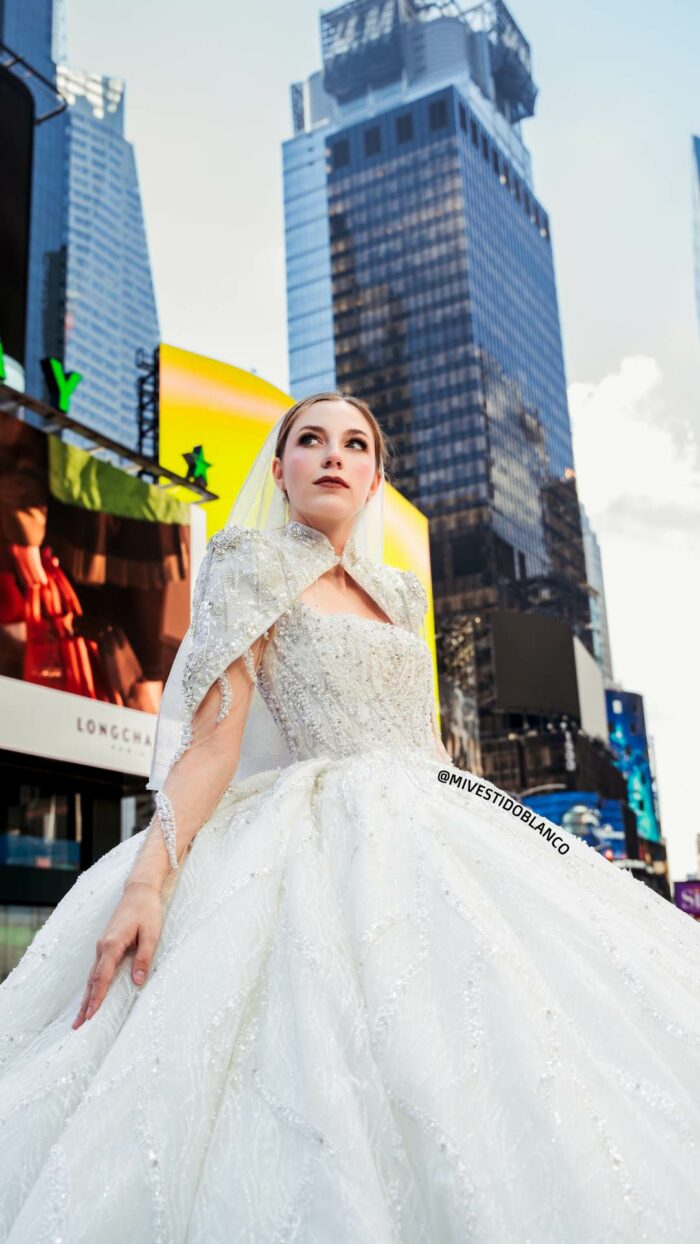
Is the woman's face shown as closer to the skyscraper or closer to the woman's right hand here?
the woman's right hand

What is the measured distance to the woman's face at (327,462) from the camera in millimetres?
2641

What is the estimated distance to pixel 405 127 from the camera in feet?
339

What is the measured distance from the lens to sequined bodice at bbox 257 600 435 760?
2363mm

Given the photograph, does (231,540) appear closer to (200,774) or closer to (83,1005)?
(200,774)

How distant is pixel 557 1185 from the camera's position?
1.32 metres

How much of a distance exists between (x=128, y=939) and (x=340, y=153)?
375 feet

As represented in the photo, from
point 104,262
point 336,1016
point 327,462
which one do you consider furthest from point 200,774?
point 104,262

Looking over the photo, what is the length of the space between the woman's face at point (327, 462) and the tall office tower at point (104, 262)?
109016mm

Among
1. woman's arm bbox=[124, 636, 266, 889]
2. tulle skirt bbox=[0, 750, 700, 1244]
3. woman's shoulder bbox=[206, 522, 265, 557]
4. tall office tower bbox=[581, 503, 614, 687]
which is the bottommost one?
tulle skirt bbox=[0, 750, 700, 1244]

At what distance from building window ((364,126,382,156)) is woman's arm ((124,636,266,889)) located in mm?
111358

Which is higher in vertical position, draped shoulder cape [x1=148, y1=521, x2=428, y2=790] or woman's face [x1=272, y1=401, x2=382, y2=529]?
woman's face [x1=272, y1=401, x2=382, y2=529]

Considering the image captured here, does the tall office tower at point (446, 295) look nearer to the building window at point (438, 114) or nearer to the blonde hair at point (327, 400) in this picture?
the building window at point (438, 114)

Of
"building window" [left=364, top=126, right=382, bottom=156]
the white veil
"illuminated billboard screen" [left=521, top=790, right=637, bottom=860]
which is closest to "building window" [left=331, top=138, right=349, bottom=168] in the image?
"building window" [left=364, top=126, right=382, bottom=156]

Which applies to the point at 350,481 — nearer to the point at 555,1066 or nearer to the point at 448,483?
the point at 555,1066
